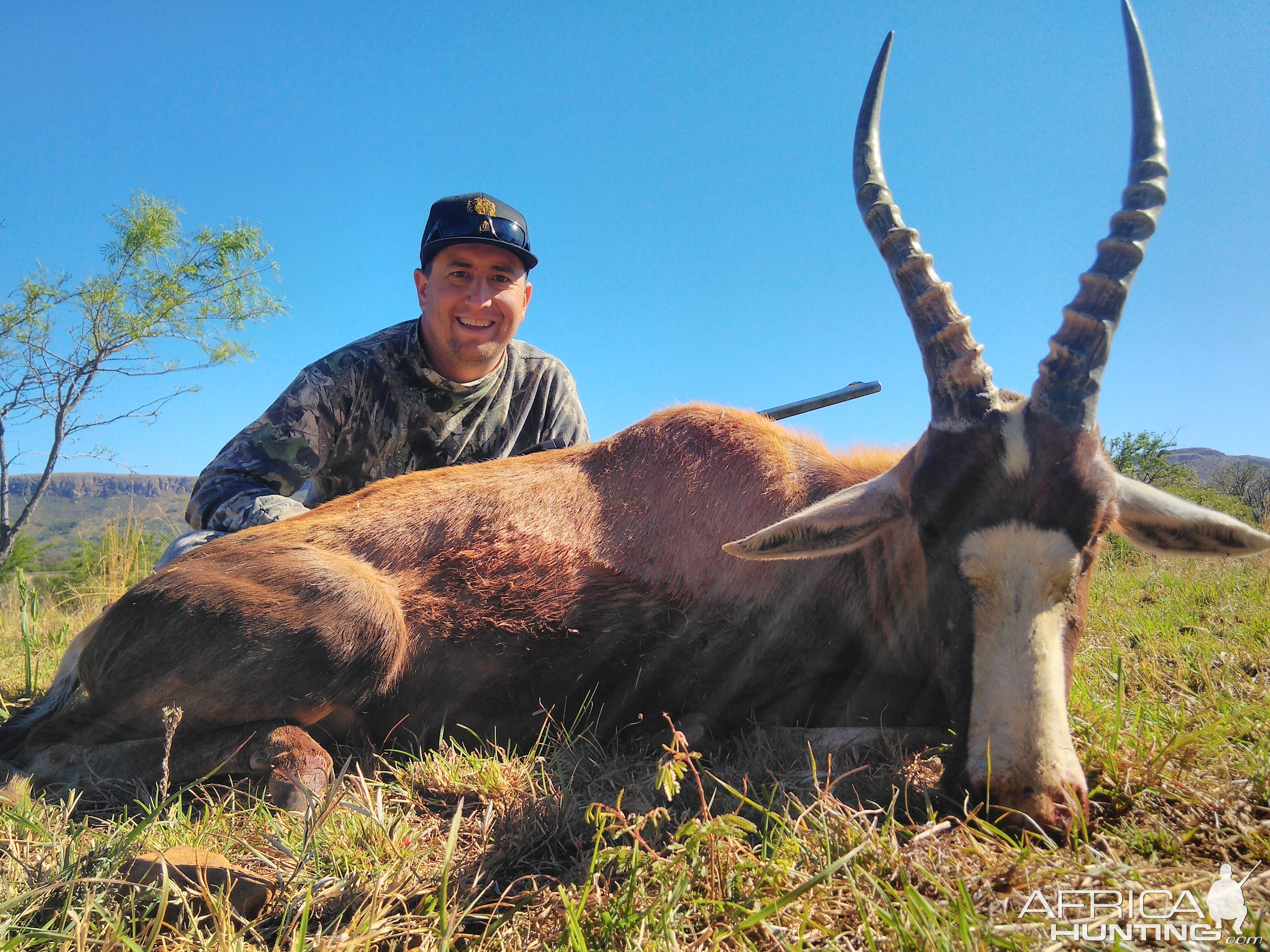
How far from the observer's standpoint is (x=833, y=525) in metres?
2.71

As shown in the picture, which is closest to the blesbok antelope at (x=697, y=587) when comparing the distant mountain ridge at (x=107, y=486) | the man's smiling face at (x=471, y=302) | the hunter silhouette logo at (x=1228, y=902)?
the hunter silhouette logo at (x=1228, y=902)

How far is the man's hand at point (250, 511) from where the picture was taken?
430 centimetres

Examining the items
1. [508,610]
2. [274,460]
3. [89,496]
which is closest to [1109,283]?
[508,610]

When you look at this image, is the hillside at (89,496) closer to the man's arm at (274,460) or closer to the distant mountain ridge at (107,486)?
the distant mountain ridge at (107,486)

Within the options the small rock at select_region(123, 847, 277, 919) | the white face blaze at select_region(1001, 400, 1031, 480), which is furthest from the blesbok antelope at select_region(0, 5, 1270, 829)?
the small rock at select_region(123, 847, 277, 919)

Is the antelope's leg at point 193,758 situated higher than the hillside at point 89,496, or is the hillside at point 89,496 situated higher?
the hillside at point 89,496

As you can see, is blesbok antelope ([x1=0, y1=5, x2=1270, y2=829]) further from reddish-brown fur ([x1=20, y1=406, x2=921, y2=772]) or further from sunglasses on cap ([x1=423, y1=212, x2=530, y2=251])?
sunglasses on cap ([x1=423, y1=212, x2=530, y2=251])

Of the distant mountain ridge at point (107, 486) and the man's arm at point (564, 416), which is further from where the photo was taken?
the distant mountain ridge at point (107, 486)

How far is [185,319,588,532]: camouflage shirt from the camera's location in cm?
484

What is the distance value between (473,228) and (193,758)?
12.7 feet

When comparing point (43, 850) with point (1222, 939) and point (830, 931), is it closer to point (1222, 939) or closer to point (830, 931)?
point (830, 931)

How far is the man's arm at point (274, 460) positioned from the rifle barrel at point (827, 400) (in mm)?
4454

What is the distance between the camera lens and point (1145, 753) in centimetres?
217

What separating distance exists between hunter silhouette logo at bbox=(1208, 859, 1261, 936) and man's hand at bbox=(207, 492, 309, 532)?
4.32 meters
